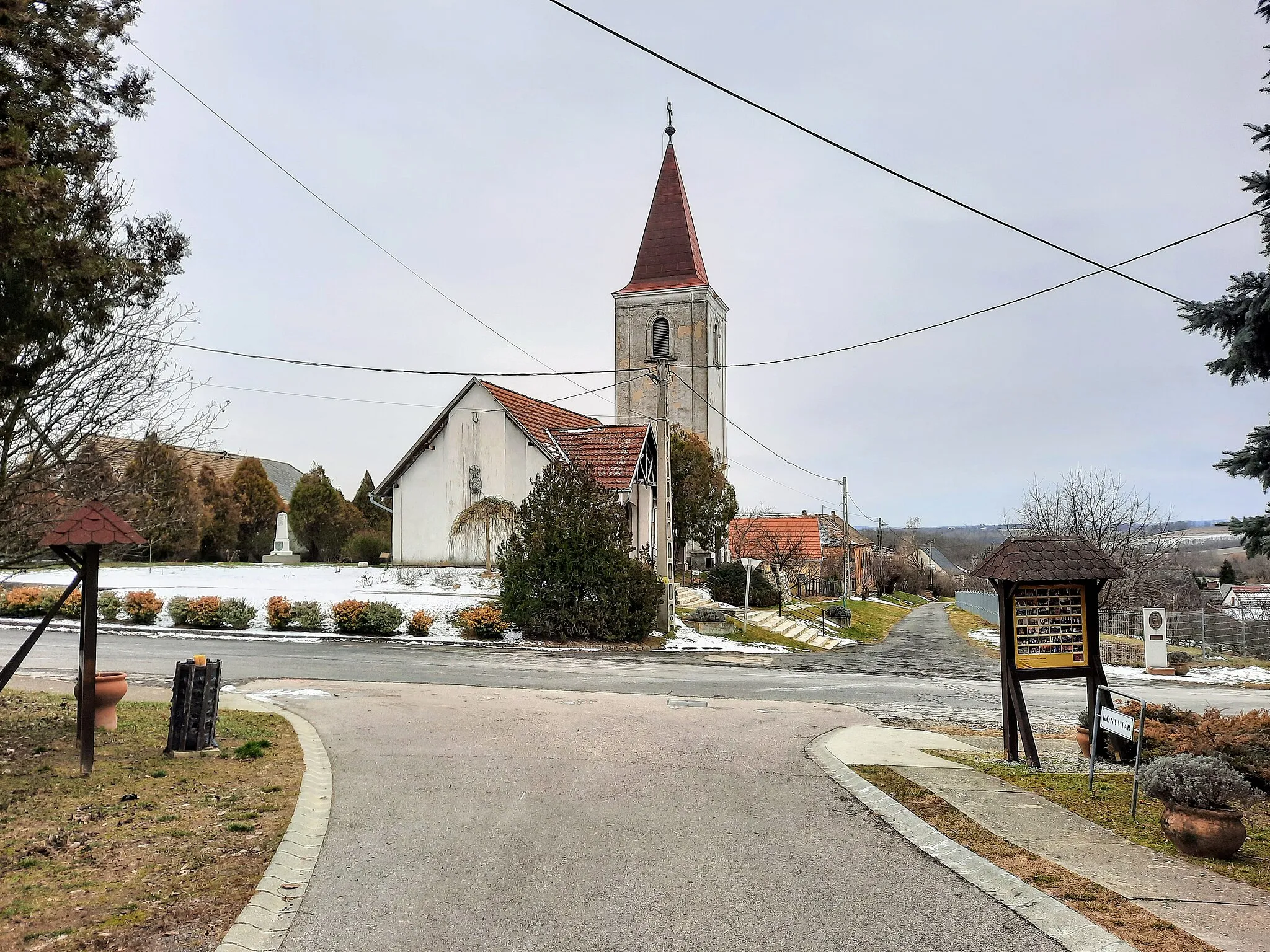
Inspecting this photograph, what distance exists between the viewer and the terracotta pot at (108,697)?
10.1 m

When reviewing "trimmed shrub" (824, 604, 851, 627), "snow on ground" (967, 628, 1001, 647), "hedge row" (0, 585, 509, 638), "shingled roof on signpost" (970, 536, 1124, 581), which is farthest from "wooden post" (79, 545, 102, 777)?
"snow on ground" (967, 628, 1001, 647)

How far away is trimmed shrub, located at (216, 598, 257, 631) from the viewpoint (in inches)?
969

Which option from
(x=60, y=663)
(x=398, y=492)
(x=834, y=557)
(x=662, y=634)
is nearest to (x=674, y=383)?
(x=834, y=557)

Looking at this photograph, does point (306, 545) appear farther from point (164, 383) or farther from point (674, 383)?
point (164, 383)

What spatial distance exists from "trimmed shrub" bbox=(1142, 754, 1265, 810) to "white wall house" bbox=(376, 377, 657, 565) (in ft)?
85.3

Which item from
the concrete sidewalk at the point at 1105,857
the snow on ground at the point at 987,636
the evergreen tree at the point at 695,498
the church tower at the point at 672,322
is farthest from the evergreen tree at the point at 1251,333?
Answer: the church tower at the point at 672,322

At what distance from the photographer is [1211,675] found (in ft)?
86.2

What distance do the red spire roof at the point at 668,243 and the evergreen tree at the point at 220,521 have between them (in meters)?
28.1

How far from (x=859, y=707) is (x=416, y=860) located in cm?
1074

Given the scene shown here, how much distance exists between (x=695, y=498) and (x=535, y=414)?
43.3 ft

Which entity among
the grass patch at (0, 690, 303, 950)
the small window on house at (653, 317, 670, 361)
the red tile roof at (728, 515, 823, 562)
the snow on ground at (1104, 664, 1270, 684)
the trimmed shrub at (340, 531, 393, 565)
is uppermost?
the small window on house at (653, 317, 670, 361)

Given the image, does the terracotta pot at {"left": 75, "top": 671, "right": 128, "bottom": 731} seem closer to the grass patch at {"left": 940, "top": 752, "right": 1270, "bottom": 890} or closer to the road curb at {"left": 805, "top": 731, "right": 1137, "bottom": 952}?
the road curb at {"left": 805, "top": 731, "right": 1137, "bottom": 952}

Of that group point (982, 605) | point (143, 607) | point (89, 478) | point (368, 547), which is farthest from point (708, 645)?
point (982, 605)

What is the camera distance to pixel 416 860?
6277mm
